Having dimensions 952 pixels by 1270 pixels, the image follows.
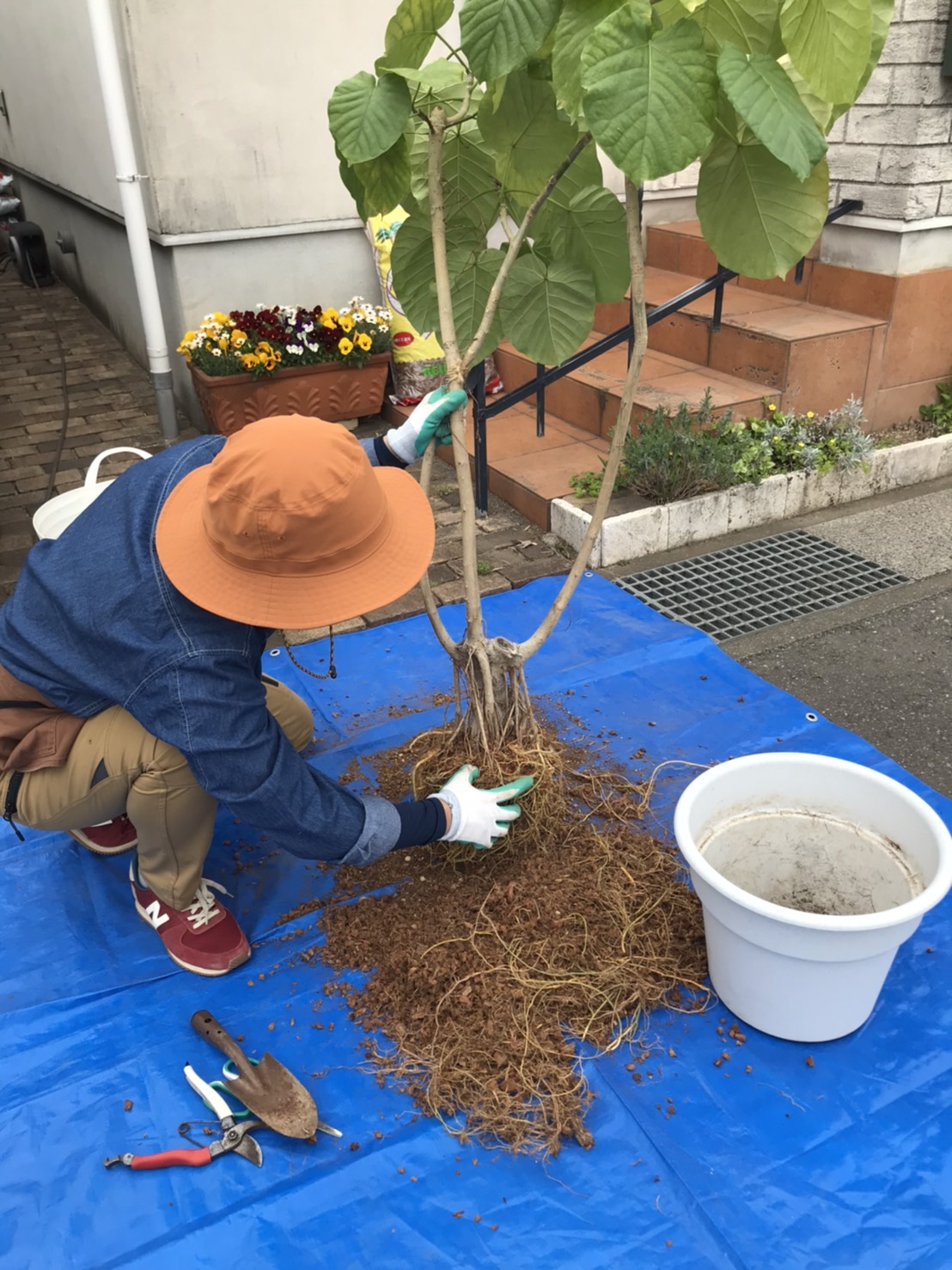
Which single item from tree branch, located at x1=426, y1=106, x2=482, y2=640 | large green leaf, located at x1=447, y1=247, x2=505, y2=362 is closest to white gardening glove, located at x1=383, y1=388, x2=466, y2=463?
tree branch, located at x1=426, y1=106, x2=482, y2=640

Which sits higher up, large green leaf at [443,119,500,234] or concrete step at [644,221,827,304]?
large green leaf at [443,119,500,234]

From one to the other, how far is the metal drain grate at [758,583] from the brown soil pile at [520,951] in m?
1.09

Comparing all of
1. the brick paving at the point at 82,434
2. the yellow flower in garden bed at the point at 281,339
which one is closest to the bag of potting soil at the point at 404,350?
the yellow flower in garden bed at the point at 281,339

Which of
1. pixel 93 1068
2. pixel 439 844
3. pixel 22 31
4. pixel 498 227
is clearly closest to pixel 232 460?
pixel 439 844

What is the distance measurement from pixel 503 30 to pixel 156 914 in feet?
5.79

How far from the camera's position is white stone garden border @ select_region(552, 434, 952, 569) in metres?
3.51

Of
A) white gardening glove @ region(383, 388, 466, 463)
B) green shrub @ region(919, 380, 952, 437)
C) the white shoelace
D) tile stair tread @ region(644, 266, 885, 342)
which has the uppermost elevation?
white gardening glove @ region(383, 388, 466, 463)

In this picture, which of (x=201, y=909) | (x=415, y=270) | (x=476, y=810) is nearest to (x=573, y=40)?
(x=415, y=270)

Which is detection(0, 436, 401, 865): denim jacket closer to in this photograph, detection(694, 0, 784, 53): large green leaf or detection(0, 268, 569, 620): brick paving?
detection(694, 0, 784, 53): large green leaf

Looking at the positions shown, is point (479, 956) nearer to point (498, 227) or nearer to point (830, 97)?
point (830, 97)

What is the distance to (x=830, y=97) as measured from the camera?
150 cm

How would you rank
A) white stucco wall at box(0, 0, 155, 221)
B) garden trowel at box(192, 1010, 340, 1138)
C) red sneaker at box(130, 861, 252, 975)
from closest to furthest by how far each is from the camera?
1. garden trowel at box(192, 1010, 340, 1138)
2. red sneaker at box(130, 861, 252, 975)
3. white stucco wall at box(0, 0, 155, 221)

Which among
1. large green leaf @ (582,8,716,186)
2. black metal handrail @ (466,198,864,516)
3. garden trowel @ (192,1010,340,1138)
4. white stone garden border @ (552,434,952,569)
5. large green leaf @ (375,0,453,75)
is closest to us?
large green leaf @ (582,8,716,186)

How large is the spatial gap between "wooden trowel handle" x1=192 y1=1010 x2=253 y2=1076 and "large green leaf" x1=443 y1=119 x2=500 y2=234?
5.62ft
